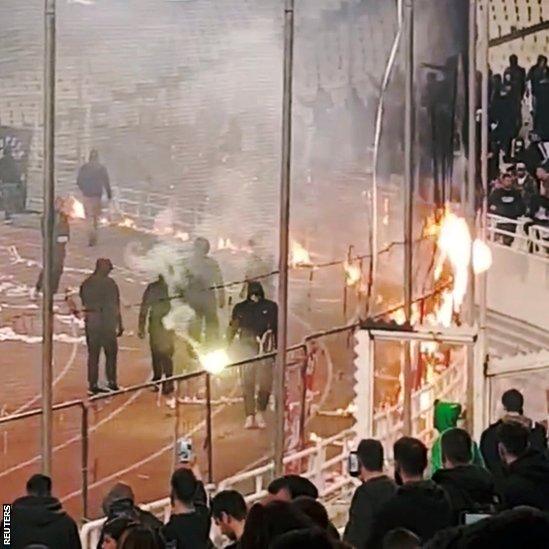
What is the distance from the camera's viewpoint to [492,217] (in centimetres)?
671

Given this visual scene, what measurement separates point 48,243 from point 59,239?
0.07m

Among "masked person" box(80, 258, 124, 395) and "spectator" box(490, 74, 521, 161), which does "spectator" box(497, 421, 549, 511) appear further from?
"spectator" box(490, 74, 521, 161)

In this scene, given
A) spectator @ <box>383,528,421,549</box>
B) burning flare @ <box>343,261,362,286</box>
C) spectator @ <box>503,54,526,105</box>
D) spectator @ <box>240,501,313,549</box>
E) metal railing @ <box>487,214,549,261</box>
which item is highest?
spectator @ <box>503,54,526,105</box>

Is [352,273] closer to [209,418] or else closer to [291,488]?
[209,418]

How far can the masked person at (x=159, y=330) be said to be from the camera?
564 cm

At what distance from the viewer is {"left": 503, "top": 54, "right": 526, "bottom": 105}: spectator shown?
673cm

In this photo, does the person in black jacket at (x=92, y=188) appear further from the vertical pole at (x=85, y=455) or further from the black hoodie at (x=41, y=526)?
the black hoodie at (x=41, y=526)

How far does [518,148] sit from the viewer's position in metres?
6.78

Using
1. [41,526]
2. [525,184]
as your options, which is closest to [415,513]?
[41,526]

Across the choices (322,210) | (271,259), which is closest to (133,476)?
(271,259)

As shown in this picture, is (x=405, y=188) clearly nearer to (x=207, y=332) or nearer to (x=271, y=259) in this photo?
(x=271, y=259)

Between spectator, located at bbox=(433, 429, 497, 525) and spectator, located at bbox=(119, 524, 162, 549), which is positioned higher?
spectator, located at bbox=(119, 524, 162, 549)

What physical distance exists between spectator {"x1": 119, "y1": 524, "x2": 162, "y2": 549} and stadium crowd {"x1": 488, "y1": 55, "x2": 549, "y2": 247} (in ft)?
14.9

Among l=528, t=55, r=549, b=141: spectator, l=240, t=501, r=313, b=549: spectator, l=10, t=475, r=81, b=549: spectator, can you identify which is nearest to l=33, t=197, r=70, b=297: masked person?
l=10, t=475, r=81, b=549: spectator
